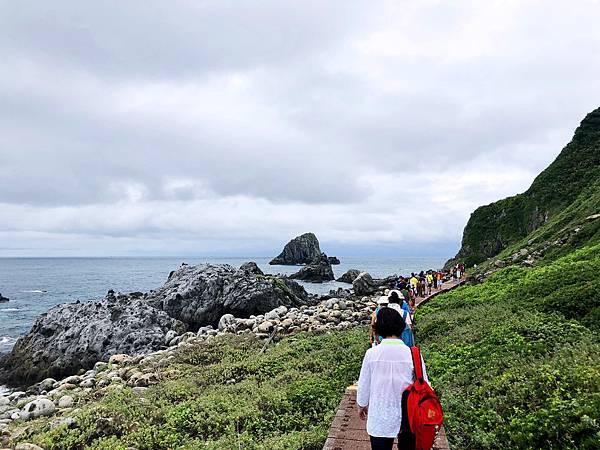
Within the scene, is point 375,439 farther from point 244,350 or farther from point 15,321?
point 15,321

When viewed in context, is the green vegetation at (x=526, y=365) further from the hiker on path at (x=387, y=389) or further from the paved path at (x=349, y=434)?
the hiker on path at (x=387, y=389)

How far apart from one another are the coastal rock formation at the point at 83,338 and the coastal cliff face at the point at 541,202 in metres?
34.3

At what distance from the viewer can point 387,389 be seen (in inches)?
182

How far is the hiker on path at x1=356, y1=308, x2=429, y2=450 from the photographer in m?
4.60

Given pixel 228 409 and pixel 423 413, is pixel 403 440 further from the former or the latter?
pixel 228 409

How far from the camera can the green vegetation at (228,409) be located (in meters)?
8.32

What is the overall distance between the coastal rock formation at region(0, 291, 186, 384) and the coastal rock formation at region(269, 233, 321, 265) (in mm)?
117378

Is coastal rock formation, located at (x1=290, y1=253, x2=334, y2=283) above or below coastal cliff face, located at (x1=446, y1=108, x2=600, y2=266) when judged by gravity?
below

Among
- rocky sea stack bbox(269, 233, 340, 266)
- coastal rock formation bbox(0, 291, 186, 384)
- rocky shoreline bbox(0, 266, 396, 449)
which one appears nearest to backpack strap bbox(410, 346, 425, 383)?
rocky shoreline bbox(0, 266, 396, 449)

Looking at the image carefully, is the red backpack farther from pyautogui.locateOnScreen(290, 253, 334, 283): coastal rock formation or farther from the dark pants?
pyautogui.locateOnScreen(290, 253, 334, 283): coastal rock formation

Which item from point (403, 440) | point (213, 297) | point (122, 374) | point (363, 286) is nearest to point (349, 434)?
point (403, 440)

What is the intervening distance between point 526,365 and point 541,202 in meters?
44.9

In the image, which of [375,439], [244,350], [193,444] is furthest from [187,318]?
[375,439]

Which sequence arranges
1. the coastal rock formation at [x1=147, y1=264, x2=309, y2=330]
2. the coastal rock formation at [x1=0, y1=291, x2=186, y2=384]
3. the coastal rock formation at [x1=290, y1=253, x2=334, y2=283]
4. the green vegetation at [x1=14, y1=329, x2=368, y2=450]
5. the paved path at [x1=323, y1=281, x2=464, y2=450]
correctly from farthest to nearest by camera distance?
the coastal rock formation at [x1=290, y1=253, x2=334, y2=283] → the coastal rock formation at [x1=147, y1=264, x2=309, y2=330] → the coastal rock formation at [x1=0, y1=291, x2=186, y2=384] → the green vegetation at [x1=14, y1=329, x2=368, y2=450] → the paved path at [x1=323, y1=281, x2=464, y2=450]
